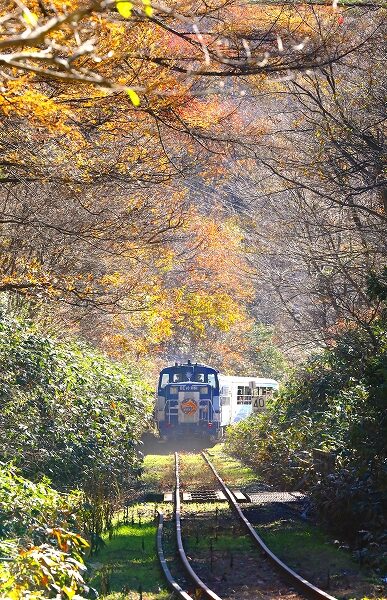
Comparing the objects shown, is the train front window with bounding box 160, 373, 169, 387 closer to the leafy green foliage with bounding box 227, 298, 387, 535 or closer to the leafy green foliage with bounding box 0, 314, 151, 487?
the leafy green foliage with bounding box 227, 298, 387, 535

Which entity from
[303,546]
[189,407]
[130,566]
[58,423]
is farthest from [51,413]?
[189,407]

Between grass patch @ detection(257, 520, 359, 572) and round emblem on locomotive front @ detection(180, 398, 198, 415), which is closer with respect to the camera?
grass patch @ detection(257, 520, 359, 572)

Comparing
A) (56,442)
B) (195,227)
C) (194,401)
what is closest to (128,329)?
(194,401)

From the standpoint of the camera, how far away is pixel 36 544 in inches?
364

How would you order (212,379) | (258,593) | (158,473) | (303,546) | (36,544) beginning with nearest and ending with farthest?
(36,544), (258,593), (303,546), (158,473), (212,379)

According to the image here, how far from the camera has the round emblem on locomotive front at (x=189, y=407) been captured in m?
34.7

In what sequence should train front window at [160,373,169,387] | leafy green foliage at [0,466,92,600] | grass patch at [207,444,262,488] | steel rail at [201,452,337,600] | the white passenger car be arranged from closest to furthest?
1. leafy green foliage at [0,466,92,600]
2. steel rail at [201,452,337,600]
3. grass patch at [207,444,262,488]
4. train front window at [160,373,169,387]
5. the white passenger car

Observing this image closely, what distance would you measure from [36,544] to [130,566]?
3.38m

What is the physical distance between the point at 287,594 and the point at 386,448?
10.9 feet

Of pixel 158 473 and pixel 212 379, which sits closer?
pixel 158 473

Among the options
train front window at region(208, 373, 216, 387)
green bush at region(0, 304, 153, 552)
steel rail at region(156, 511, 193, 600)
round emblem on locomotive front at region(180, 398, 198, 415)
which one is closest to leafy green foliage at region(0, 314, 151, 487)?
green bush at region(0, 304, 153, 552)

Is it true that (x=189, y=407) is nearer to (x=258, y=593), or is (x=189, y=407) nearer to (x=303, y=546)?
(x=303, y=546)

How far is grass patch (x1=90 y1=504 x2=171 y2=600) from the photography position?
1062 centimetres

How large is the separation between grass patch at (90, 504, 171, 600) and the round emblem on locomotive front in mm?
18188
